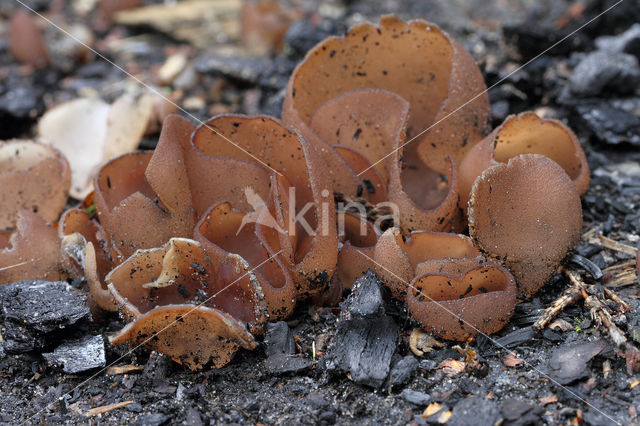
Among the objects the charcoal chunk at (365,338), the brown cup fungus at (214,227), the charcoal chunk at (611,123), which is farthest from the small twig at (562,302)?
the charcoal chunk at (611,123)

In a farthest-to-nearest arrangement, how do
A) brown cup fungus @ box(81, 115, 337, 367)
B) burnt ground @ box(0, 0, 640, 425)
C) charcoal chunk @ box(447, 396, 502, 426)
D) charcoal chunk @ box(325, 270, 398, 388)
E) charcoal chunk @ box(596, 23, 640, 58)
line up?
charcoal chunk @ box(596, 23, 640, 58), brown cup fungus @ box(81, 115, 337, 367), charcoal chunk @ box(325, 270, 398, 388), burnt ground @ box(0, 0, 640, 425), charcoal chunk @ box(447, 396, 502, 426)

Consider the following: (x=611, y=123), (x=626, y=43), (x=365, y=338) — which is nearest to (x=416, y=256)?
(x=365, y=338)

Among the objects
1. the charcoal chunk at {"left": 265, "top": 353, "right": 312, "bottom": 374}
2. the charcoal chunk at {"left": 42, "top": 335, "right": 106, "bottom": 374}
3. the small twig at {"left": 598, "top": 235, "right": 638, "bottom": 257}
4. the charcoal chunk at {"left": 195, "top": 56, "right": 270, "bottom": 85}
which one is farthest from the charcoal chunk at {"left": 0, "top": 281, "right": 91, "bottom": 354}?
the charcoal chunk at {"left": 195, "top": 56, "right": 270, "bottom": 85}

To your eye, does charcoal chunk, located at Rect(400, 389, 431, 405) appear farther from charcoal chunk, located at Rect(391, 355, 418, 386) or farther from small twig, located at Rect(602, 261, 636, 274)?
small twig, located at Rect(602, 261, 636, 274)

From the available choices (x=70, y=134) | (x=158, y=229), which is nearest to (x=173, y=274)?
(x=158, y=229)

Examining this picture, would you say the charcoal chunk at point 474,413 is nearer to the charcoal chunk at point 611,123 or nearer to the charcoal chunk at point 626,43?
the charcoal chunk at point 611,123

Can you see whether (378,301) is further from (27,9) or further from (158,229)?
(27,9)
